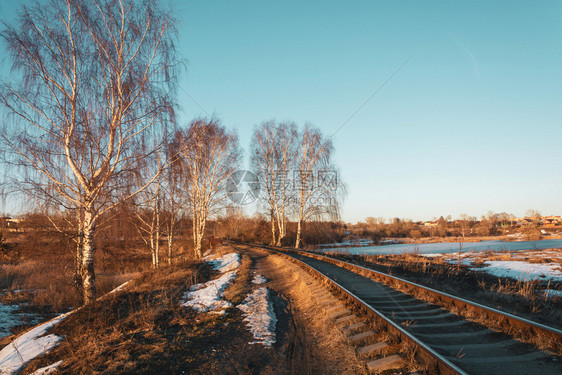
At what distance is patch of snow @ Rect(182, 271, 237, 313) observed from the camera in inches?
270

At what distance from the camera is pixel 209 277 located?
11500 mm

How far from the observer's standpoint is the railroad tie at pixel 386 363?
136 inches

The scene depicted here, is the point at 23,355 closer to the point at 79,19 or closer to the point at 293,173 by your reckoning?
the point at 79,19

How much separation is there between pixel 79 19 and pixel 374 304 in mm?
10987

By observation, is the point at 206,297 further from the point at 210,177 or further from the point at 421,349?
the point at 210,177

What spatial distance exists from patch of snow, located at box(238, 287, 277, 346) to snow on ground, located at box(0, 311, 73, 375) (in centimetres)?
348

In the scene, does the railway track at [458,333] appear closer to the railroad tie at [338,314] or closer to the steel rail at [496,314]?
the steel rail at [496,314]

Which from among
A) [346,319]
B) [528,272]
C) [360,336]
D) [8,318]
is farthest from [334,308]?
[8,318]

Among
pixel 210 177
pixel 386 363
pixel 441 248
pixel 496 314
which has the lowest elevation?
pixel 441 248

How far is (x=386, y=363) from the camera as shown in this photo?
3516 mm

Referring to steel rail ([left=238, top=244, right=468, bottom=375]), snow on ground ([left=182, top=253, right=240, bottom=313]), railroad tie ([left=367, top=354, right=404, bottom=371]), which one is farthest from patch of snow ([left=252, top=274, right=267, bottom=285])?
railroad tie ([left=367, top=354, right=404, bottom=371])

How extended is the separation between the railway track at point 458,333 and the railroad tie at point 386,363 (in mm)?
271

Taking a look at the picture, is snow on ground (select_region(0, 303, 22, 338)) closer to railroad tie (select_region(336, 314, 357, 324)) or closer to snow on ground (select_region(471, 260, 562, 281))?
railroad tie (select_region(336, 314, 357, 324))

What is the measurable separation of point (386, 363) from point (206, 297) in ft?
18.0
